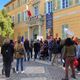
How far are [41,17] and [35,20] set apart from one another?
2322mm

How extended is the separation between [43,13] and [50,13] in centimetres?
221

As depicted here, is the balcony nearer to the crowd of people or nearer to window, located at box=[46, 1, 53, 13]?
window, located at box=[46, 1, 53, 13]

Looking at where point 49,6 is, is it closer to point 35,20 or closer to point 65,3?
point 65,3

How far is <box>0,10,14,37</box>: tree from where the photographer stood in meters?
59.8

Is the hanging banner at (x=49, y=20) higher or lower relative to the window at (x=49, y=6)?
lower

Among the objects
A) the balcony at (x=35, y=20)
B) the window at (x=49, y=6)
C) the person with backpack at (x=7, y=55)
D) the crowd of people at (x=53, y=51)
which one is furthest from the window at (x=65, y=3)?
the person with backpack at (x=7, y=55)

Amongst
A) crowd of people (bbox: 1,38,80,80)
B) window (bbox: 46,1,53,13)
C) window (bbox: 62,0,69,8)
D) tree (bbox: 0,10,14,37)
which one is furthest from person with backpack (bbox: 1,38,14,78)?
tree (bbox: 0,10,14,37)

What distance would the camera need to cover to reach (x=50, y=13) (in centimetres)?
4334

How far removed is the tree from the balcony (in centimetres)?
928

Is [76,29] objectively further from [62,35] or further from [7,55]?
[7,55]

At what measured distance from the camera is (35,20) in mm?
47688

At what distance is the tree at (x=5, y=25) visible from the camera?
196ft

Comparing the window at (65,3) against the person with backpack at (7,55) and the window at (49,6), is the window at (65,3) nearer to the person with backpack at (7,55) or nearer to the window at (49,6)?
the window at (49,6)

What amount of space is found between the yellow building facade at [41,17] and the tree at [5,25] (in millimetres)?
793
